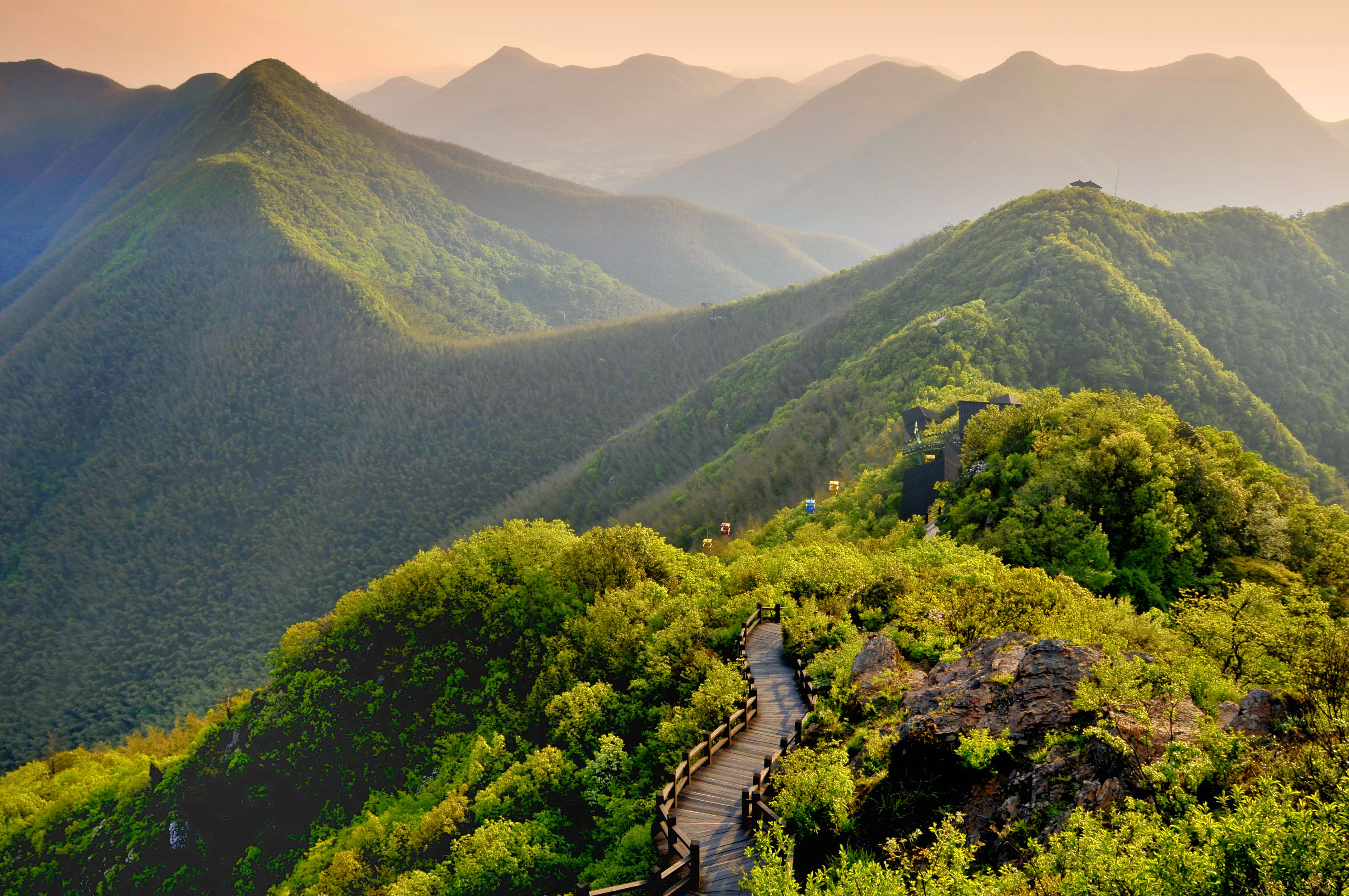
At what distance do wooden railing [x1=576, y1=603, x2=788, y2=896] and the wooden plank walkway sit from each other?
187 mm

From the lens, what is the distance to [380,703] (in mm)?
40844

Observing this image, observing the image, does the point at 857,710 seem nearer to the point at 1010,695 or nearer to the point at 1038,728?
the point at 1010,695

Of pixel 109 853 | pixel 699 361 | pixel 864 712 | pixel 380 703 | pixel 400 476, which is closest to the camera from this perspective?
pixel 864 712

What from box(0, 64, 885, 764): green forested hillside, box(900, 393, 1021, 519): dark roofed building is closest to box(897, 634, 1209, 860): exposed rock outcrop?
box(900, 393, 1021, 519): dark roofed building

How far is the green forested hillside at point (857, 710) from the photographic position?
43.3 ft

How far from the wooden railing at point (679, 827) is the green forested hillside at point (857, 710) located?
0.74 m

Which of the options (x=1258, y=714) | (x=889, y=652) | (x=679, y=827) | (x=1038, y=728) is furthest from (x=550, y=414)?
(x=1258, y=714)

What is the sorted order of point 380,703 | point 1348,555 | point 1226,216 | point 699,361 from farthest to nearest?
1. point 699,361
2. point 1226,216
3. point 380,703
4. point 1348,555

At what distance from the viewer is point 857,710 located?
21250mm

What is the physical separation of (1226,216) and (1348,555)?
10607 cm

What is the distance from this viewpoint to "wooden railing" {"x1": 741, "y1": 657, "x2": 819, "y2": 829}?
1831 centimetres

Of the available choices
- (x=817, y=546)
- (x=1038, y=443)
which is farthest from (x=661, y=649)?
(x=1038, y=443)

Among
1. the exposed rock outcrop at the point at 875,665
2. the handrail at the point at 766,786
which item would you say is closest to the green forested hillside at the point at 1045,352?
the exposed rock outcrop at the point at 875,665

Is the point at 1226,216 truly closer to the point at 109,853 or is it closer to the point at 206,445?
the point at 109,853
